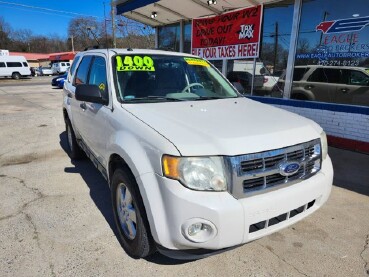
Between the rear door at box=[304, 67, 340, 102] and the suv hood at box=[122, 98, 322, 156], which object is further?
the rear door at box=[304, 67, 340, 102]

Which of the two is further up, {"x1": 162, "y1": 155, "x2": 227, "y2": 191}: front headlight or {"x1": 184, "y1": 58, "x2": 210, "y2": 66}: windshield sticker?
{"x1": 184, "y1": 58, "x2": 210, "y2": 66}: windshield sticker

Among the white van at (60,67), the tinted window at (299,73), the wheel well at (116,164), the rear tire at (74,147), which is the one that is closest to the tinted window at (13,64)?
the white van at (60,67)

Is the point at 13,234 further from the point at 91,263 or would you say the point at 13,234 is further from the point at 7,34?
the point at 7,34

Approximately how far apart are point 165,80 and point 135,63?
38 cm

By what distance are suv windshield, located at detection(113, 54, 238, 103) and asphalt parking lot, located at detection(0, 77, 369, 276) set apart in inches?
56.8

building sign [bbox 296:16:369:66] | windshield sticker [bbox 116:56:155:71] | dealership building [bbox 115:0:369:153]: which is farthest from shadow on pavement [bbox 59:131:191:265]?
building sign [bbox 296:16:369:66]

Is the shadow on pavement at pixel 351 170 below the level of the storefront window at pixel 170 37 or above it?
below

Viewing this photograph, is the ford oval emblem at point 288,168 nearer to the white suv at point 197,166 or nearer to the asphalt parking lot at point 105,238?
the white suv at point 197,166

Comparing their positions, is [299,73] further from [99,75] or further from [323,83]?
[99,75]

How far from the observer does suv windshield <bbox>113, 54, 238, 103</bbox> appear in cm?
324

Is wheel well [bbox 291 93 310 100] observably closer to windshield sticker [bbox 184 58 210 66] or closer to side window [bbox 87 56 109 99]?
windshield sticker [bbox 184 58 210 66]

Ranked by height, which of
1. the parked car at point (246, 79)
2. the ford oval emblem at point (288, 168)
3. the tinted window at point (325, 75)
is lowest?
the ford oval emblem at point (288, 168)

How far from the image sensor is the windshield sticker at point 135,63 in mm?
3384

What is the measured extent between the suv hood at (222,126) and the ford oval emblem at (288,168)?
150 millimetres
